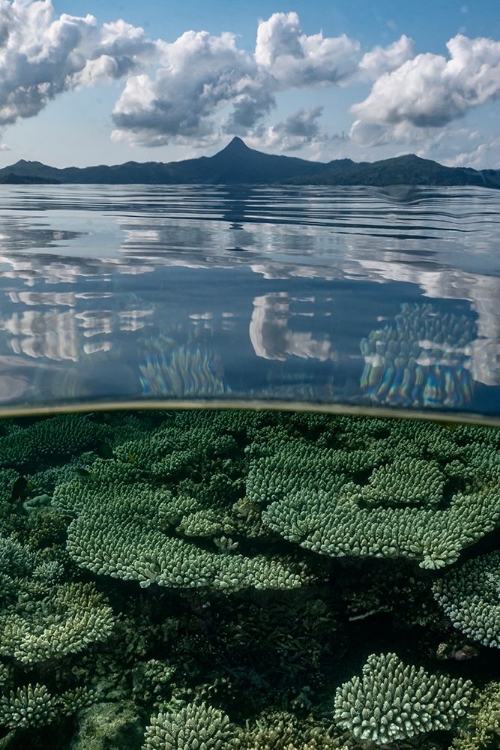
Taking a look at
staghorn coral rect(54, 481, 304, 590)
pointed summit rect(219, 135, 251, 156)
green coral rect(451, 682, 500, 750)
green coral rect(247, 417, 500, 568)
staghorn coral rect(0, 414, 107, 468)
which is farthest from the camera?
pointed summit rect(219, 135, 251, 156)

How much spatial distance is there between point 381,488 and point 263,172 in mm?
6320

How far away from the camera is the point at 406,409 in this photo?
5.31m

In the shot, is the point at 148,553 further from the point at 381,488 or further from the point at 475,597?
the point at 475,597

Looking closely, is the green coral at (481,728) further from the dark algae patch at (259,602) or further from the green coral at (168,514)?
the green coral at (168,514)

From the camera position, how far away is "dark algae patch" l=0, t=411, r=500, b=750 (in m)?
4.15

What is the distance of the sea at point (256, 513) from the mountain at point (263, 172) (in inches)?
127

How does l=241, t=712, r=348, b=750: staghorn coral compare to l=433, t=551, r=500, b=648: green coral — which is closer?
l=241, t=712, r=348, b=750: staghorn coral

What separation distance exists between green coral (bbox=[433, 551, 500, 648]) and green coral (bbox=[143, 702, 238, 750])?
1.78m

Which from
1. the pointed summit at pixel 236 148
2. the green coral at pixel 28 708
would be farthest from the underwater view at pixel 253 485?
the pointed summit at pixel 236 148

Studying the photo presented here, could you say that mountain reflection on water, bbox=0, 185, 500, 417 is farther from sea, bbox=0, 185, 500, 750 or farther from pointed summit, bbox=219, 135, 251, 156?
pointed summit, bbox=219, 135, 251, 156

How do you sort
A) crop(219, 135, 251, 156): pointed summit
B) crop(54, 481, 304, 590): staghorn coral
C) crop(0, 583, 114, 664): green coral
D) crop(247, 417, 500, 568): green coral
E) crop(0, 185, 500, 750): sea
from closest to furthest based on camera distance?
crop(0, 185, 500, 750): sea < crop(0, 583, 114, 664): green coral < crop(54, 481, 304, 590): staghorn coral < crop(247, 417, 500, 568): green coral < crop(219, 135, 251, 156): pointed summit

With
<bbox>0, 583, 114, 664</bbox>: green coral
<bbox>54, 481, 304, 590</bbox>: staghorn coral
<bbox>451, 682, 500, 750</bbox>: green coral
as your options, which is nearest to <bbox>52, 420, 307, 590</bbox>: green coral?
<bbox>54, 481, 304, 590</bbox>: staghorn coral

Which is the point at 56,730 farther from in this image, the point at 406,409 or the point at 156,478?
the point at 406,409

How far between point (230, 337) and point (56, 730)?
3030mm
